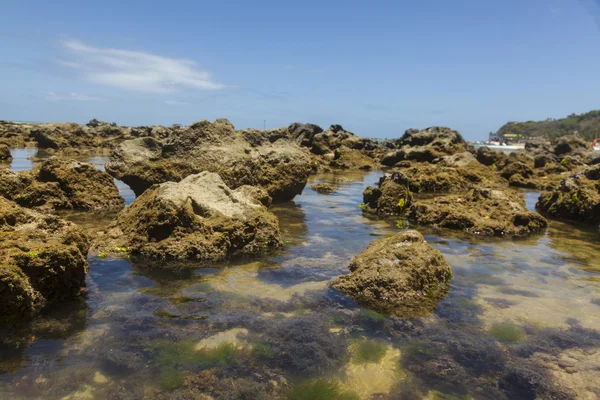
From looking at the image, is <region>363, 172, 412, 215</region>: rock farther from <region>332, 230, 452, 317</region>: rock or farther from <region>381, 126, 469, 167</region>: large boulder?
<region>381, 126, 469, 167</region>: large boulder

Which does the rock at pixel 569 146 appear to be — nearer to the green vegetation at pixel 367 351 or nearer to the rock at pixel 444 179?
the rock at pixel 444 179

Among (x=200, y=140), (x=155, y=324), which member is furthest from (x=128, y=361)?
(x=200, y=140)

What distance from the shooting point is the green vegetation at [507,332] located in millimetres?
6155

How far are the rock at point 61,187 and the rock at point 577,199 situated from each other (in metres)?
17.1

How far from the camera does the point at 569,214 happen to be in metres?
16.7

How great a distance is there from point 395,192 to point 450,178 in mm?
9782

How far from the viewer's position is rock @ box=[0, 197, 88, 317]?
5848 mm

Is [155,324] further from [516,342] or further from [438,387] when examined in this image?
[516,342]

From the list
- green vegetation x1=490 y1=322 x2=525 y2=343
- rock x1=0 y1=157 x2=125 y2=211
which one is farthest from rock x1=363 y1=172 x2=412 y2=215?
green vegetation x1=490 y1=322 x2=525 y2=343

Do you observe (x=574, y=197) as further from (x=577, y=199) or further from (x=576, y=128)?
(x=576, y=128)

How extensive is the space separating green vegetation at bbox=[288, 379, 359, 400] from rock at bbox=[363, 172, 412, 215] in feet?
39.0

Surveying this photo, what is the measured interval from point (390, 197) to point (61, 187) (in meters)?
11.9

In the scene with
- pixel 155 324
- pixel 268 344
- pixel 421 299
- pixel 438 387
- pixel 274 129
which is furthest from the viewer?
pixel 274 129

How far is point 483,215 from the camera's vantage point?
46.3ft
